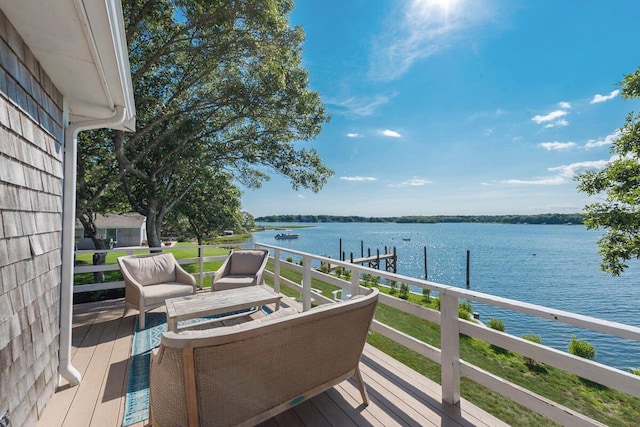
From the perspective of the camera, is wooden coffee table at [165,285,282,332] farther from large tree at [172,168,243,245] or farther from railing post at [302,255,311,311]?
large tree at [172,168,243,245]

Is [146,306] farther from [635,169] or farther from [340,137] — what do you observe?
[635,169]

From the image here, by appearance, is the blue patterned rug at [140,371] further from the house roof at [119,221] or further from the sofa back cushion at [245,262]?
the house roof at [119,221]

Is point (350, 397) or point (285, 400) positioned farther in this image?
point (350, 397)

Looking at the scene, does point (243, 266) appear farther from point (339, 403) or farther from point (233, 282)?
point (339, 403)

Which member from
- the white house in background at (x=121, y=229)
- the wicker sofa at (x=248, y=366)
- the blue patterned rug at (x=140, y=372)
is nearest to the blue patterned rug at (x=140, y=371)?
the blue patterned rug at (x=140, y=372)

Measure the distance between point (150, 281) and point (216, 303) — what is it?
1646 mm

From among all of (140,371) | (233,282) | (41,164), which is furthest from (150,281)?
(41,164)

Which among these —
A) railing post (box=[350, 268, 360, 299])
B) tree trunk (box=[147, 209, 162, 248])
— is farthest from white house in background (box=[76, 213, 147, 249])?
railing post (box=[350, 268, 360, 299])

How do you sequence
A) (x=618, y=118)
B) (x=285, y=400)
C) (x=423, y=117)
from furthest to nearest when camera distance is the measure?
(x=423, y=117)
(x=618, y=118)
(x=285, y=400)

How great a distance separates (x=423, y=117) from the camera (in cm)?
1017

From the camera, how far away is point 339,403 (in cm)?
204

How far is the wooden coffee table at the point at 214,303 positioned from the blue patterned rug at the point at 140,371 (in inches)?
14.9

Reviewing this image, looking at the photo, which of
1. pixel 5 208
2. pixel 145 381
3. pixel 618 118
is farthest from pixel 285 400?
pixel 618 118

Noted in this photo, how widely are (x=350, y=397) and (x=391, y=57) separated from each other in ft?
24.8
